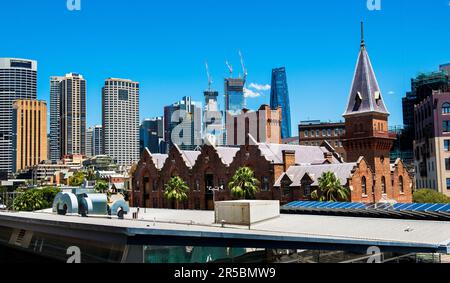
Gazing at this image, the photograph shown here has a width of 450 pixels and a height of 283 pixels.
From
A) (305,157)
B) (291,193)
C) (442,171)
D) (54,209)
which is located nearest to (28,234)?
(54,209)

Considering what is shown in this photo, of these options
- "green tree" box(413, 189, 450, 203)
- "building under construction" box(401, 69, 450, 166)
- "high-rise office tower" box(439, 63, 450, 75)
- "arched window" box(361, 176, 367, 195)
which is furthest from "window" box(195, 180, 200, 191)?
"high-rise office tower" box(439, 63, 450, 75)

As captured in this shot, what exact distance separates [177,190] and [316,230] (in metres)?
53.7

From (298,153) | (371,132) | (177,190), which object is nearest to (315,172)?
(371,132)

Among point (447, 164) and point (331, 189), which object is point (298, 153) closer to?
point (331, 189)

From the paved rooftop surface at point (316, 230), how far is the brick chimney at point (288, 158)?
3219 centimetres

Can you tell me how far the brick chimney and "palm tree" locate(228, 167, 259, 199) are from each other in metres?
5.28

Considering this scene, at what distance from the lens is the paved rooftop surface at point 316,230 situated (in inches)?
1118

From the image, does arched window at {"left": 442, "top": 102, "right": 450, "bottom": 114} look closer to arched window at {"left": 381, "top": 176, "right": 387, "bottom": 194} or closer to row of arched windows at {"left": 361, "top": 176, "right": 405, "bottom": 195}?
row of arched windows at {"left": 361, "top": 176, "right": 405, "bottom": 195}

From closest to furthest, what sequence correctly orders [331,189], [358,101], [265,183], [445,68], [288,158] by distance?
[331,189]
[265,183]
[288,158]
[358,101]
[445,68]

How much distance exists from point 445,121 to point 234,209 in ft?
225

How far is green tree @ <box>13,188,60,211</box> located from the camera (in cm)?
12169

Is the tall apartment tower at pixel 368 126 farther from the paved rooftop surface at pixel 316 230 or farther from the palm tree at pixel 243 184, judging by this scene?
the paved rooftop surface at pixel 316 230

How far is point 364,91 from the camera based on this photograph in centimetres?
7825
